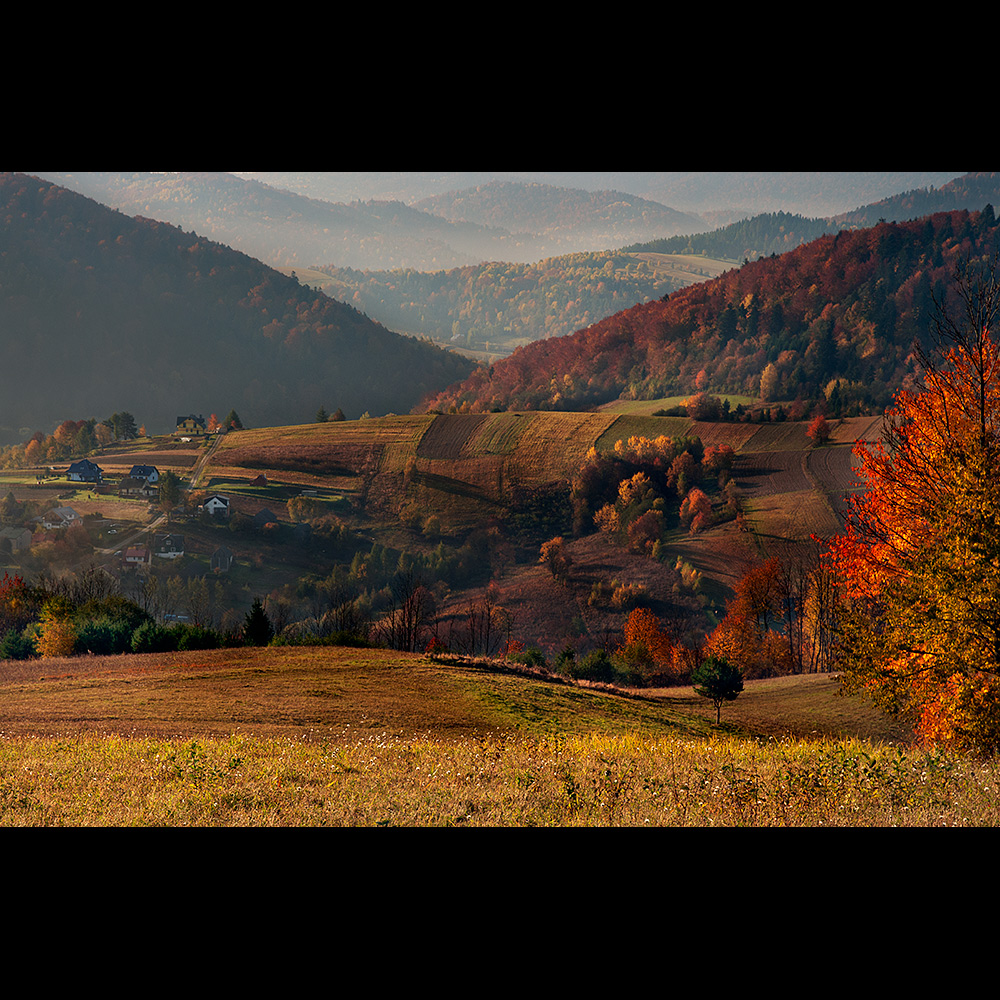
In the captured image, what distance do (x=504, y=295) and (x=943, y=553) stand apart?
107999mm

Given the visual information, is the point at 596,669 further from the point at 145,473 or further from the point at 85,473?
the point at 85,473

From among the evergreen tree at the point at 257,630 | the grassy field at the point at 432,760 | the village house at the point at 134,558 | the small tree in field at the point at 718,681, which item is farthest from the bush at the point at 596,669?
the village house at the point at 134,558

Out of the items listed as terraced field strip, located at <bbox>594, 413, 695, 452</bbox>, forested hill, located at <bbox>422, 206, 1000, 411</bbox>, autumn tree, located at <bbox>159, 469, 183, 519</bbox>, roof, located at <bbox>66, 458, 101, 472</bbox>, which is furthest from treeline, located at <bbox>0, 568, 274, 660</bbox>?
forested hill, located at <bbox>422, 206, 1000, 411</bbox>

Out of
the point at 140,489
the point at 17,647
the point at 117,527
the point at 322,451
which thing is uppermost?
the point at 322,451

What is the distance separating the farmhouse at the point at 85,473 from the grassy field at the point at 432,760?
154ft

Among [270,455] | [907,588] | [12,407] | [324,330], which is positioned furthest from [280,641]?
[324,330]

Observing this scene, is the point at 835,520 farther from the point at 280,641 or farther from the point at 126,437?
the point at 126,437

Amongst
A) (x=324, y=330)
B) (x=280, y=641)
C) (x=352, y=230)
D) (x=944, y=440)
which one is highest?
(x=352, y=230)

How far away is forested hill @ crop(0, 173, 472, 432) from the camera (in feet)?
339

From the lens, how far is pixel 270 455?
5862cm

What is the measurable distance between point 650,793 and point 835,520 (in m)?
36.8

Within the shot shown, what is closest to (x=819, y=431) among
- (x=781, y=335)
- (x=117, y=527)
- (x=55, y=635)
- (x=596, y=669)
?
(x=781, y=335)

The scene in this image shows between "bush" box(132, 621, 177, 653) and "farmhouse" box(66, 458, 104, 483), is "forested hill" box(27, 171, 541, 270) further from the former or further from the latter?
"bush" box(132, 621, 177, 653)

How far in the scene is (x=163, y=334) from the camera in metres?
121
